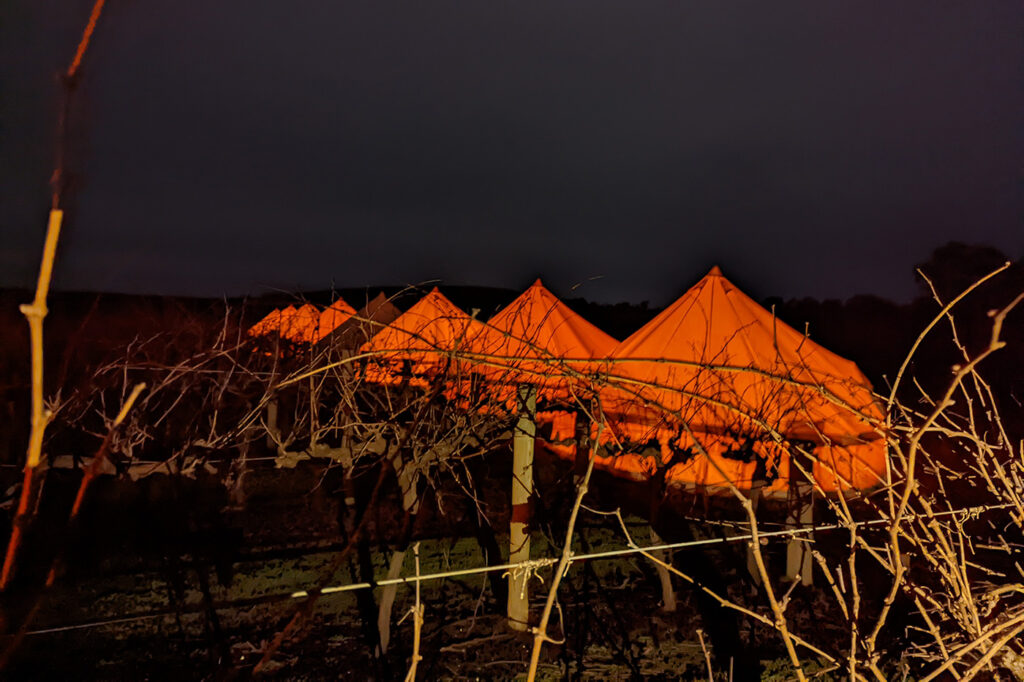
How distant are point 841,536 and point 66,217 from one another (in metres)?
7.37

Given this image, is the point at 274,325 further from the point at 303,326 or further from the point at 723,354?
the point at 723,354

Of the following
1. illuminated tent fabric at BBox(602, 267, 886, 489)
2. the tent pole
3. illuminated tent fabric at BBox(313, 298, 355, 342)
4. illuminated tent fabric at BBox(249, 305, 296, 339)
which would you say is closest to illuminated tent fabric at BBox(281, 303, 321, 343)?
illuminated tent fabric at BBox(249, 305, 296, 339)

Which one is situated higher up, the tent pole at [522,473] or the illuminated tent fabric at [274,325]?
the illuminated tent fabric at [274,325]

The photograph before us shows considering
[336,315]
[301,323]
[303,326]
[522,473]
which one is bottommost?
[522,473]

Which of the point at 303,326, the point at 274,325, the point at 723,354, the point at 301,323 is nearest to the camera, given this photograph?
the point at 723,354

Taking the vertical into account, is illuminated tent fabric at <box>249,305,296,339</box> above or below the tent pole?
above

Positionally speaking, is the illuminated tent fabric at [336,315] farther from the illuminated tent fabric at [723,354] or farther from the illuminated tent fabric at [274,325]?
the illuminated tent fabric at [723,354]

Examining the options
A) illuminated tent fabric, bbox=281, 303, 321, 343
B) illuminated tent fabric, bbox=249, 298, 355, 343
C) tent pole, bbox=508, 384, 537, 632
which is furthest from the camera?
illuminated tent fabric, bbox=281, 303, 321, 343

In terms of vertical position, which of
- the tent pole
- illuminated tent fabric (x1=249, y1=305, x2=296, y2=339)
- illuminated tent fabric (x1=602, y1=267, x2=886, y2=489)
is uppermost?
illuminated tent fabric (x1=249, y1=305, x2=296, y2=339)

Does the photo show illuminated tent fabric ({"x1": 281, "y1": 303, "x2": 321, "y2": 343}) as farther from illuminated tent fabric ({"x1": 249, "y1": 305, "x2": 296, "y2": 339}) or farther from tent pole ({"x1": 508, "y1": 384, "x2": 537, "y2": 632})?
tent pole ({"x1": 508, "y1": 384, "x2": 537, "y2": 632})

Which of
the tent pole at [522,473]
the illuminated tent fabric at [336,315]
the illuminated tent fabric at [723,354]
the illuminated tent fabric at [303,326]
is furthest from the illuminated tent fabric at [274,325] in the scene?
the illuminated tent fabric at [723,354]

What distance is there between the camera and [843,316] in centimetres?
2472

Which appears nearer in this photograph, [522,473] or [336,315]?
[522,473]

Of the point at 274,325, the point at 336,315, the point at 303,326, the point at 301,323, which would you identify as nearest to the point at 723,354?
the point at 336,315
